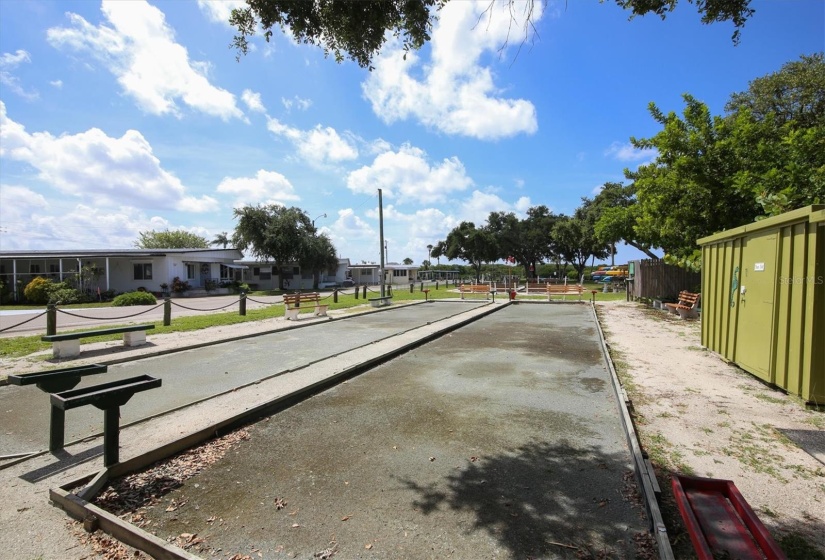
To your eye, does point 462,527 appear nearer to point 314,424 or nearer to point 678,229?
point 314,424

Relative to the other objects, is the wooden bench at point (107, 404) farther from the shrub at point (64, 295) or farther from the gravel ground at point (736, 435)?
the shrub at point (64, 295)

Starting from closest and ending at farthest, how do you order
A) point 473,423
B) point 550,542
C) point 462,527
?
point 550,542
point 462,527
point 473,423

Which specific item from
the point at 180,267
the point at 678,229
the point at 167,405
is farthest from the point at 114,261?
the point at 678,229

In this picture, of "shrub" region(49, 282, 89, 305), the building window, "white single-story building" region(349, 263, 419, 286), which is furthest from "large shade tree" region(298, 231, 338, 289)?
"shrub" region(49, 282, 89, 305)

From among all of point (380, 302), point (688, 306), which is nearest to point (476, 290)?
point (380, 302)

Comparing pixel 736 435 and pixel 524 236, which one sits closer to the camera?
pixel 736 435

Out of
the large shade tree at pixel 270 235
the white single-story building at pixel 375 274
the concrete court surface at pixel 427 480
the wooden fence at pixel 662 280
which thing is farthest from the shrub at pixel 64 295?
the white single-story building at pixel 375 274

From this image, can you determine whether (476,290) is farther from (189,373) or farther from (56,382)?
(56,382)

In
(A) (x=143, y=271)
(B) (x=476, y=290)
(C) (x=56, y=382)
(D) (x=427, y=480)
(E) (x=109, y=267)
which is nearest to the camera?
(D) (x=427, y=480)

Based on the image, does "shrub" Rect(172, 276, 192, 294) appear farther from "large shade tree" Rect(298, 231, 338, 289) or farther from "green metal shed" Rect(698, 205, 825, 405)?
"green metal shed" Rect(698, 205, 825, 405)

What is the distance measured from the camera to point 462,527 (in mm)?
3035

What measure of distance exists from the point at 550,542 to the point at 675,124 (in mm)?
17028

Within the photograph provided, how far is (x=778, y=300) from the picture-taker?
6.20 m

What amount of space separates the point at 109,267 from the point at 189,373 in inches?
1247
